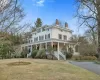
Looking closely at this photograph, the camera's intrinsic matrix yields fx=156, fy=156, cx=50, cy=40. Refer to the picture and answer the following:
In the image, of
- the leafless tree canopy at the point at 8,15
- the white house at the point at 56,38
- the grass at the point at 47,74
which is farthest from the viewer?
the white house at the point at 56,38

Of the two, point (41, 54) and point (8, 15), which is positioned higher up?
point (8, 15)

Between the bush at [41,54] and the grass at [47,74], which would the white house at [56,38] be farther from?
the grass at [47,74]

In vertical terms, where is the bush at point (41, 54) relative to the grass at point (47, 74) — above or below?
above

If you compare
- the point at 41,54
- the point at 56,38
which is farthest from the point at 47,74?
the point at 56,38

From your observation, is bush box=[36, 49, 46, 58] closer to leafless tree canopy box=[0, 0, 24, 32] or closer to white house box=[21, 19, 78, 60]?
white house box=[21, 19, 78, 60]

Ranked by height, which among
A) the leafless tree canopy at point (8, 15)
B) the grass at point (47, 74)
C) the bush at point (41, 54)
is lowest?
the grass at point (47, 74)

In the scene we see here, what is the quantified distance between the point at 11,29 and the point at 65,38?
2939 cm

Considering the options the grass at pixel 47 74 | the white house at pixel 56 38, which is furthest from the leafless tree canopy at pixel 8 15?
the white house at pixel 56 38

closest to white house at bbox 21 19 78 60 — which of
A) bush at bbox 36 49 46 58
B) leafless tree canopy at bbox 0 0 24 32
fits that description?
bush at bbox 36 49 46 58

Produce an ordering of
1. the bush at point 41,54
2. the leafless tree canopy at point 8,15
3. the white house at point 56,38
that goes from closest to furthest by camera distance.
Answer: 1. the leafless tree canopy at point 8,15
2. the bush at point 41,54
3. the white house at point 56,38

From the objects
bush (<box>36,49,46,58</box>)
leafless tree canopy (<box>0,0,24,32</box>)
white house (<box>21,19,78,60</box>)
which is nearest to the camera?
leafless tree canopy (<box>0,0,24,32</box>)

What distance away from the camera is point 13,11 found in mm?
6934

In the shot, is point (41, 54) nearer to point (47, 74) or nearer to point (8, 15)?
point (47, 74)

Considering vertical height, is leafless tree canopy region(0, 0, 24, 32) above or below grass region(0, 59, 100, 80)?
above
